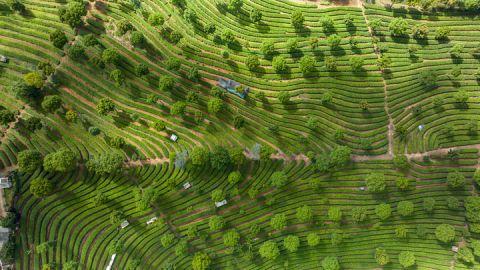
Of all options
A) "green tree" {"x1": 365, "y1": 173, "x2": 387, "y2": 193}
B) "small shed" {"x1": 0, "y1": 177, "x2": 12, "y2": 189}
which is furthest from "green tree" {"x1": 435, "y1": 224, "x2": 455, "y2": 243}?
"small shed" {"x1": 0, "y1": 177, "x2": 12, "y2": 189}

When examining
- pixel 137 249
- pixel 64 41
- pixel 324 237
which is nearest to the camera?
pixel 64 41

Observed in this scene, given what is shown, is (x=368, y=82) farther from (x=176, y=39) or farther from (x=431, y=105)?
(x=176, y=39)

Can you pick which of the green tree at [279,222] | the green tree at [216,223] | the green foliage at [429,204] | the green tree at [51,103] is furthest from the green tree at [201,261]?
the green foliage at [429,204]

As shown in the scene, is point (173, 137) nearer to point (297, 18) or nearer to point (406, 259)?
point (297, 18)

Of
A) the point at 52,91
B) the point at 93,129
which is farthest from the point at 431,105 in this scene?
the point at 52,91

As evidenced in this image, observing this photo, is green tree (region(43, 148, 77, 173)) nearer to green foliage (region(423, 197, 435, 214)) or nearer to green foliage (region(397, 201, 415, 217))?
green foliage (region(397, 201, 415, 217))

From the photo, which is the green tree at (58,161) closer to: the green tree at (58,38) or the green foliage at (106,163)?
the green foliage at (106,163)

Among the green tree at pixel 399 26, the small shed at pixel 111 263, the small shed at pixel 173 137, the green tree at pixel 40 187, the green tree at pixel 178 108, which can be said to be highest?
the green tree at pixel 399 26

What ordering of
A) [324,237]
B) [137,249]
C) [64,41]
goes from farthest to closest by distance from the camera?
1. [324,237]
2. [137,249]
3. [64,41]
